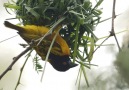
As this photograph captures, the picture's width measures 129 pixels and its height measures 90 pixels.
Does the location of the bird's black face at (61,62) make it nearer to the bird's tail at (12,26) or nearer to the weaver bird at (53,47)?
the weaver bird at (53,47)

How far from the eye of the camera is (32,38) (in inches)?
35.4

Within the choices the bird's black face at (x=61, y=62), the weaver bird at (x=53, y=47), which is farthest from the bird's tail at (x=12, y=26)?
the bird's black face at (x=61, y=62)

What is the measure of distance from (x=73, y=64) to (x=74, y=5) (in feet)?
0.57

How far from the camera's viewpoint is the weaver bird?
898 mm

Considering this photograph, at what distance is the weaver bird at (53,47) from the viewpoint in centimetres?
90

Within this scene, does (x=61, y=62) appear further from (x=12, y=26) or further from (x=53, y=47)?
(x=12, y=26)

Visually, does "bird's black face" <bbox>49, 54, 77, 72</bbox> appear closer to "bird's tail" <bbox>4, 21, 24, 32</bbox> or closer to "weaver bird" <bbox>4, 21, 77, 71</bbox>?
"weaver bird" <bbox>4, 21, 77, 71</bbox>

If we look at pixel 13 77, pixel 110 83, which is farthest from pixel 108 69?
pixel 13 77

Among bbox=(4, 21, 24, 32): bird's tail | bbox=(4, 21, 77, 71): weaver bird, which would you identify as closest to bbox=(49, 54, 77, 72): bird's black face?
bbox=(4, 21, 77, 71): weaver bird

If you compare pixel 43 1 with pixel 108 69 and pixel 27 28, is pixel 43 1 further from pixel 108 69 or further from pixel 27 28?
pixel 108 69

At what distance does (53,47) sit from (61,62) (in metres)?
0.06

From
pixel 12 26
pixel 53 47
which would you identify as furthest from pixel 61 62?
pixel 12 26

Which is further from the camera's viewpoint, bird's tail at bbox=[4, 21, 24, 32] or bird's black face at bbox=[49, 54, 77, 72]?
bird's black face at bbox=[49, 54, 77, 72]

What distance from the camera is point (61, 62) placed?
95 centimetres
